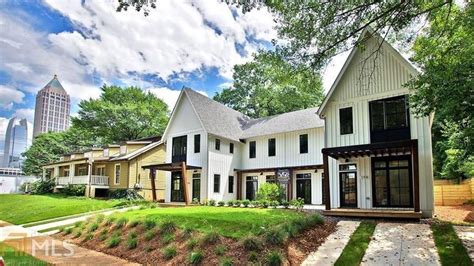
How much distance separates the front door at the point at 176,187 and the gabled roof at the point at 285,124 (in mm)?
5711

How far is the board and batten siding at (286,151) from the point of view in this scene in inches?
864

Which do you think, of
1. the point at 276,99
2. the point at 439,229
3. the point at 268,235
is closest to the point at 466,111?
the point at 439,229

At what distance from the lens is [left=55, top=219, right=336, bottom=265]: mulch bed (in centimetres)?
854

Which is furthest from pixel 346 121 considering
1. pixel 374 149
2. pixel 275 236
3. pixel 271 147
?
pixel 271 147

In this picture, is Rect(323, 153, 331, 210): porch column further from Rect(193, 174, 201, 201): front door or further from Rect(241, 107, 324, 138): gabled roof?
Rect(193, 174, 201, 201): front door

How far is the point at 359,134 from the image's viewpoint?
602 inches

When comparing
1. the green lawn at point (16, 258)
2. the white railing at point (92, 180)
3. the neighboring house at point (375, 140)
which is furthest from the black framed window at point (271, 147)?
the green lawn at point (16, 258)

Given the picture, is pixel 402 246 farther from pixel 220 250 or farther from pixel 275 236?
pixel 220 250

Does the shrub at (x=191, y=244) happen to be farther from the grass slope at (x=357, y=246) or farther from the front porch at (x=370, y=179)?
the front porch at (x=370, y=179)

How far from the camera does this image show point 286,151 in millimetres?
23266

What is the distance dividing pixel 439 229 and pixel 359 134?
5697 mm

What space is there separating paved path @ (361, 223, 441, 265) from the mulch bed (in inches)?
59.3

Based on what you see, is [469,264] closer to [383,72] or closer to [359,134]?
[359,134]

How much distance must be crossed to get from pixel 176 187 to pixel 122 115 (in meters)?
17.8
